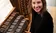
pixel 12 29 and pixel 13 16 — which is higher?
pixel 13 16

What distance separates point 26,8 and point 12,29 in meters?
0.56

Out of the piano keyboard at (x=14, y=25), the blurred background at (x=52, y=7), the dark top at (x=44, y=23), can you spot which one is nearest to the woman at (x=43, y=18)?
the dark top at (x=44, y=23)

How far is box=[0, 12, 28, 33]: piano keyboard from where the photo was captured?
6.54 feet

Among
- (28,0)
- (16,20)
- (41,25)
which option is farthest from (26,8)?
(41,25)

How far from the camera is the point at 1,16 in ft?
6.85

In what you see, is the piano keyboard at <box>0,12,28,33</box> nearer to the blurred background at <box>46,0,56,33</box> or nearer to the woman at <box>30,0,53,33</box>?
the blurred background at <box>46,0,56,33</box>

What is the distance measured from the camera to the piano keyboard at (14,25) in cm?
199

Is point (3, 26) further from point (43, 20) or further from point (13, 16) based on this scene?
point (43, 20)

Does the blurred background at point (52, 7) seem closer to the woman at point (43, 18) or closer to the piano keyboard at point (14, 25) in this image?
the piano keyboard at point (14, 25)

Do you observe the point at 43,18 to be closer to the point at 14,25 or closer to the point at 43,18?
the point at 43,18

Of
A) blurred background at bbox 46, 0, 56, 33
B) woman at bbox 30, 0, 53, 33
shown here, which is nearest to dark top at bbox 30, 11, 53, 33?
woman at bbox 30, 0, 53, 33

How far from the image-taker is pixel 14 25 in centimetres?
209

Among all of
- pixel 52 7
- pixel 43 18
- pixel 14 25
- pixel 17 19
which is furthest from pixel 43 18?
pixel 17 19

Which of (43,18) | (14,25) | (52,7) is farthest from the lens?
(14,25)
